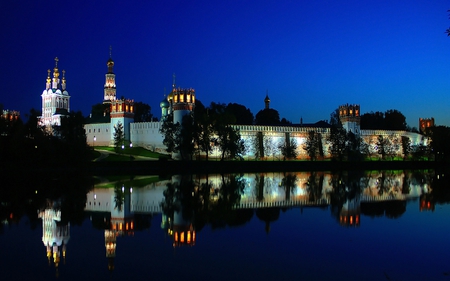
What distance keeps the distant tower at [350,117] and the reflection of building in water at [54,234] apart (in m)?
63.8

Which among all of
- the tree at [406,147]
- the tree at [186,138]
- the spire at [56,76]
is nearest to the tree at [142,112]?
the spire at [56,76]

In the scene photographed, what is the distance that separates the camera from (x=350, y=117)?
251 feet

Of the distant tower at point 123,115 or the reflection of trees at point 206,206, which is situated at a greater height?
the distant tower at point 123,115

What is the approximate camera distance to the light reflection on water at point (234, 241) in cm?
966

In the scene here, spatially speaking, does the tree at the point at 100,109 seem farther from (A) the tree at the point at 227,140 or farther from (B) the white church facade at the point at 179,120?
(A) the tree at the point at 227,140

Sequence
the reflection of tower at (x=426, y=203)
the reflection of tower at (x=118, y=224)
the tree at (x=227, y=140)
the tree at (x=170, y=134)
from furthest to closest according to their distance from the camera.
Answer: the tree at (x=170, y=134), the tree at (x=227, y=140), the reflection of tower at (x=426, y=203), the reflection of tower at (x=118, y=224)

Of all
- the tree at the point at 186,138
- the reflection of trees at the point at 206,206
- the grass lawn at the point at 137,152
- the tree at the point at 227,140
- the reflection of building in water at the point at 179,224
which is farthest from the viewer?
the grass lawn at the point at 137,152

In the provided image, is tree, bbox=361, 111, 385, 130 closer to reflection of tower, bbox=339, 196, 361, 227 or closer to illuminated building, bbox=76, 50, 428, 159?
illuminated building, bbox=76, 50, 428, 159

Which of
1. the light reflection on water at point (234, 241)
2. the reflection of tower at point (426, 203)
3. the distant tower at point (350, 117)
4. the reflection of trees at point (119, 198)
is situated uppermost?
the distant tower at point (350, 117)

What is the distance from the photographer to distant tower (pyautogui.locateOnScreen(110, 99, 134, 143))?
7231 cm

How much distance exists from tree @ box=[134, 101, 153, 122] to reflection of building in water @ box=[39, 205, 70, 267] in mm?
79978

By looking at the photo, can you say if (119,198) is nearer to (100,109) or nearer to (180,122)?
(180,122)

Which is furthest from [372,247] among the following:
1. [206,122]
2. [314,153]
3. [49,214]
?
[314,153]

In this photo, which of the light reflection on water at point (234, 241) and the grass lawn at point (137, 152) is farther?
the grass lawn at point (137, 152)
